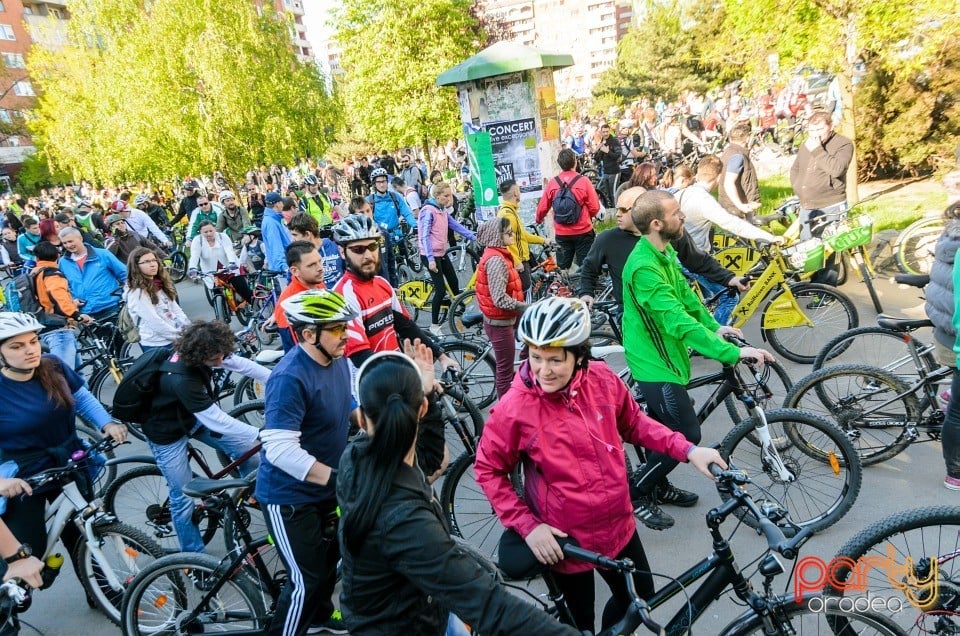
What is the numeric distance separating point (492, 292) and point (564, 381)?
9.02 ft

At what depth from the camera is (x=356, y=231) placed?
460 centimetres

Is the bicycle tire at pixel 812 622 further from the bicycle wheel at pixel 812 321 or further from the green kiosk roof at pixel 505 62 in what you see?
the green kiosk roof at pixel 505 62

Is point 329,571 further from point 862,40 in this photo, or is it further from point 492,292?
point 862,40

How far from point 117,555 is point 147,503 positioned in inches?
44.5

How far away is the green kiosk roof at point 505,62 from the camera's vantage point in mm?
10617

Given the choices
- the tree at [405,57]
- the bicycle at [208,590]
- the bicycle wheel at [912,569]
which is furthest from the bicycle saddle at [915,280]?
the tree at [405,57]

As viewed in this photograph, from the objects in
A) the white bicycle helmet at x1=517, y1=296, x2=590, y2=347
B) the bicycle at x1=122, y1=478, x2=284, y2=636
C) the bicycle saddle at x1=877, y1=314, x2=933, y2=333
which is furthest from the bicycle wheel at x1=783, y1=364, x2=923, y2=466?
→ the bicycle at x1=122, y1=478, x2=284, y2=636

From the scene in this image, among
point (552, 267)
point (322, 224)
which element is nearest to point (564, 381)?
point (552, 267)

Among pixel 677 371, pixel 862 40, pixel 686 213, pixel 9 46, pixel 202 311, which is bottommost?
pixel 202 311

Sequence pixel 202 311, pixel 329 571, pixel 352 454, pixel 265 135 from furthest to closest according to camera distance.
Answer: pixel 265 135 < pixel 202 311 < pixel 329 571 < pixel 352 454

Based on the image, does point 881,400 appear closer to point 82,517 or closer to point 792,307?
point 792,307

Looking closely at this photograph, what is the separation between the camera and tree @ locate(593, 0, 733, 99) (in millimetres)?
26938

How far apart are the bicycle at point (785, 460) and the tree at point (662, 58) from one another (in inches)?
980

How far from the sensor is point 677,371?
3758 mm
